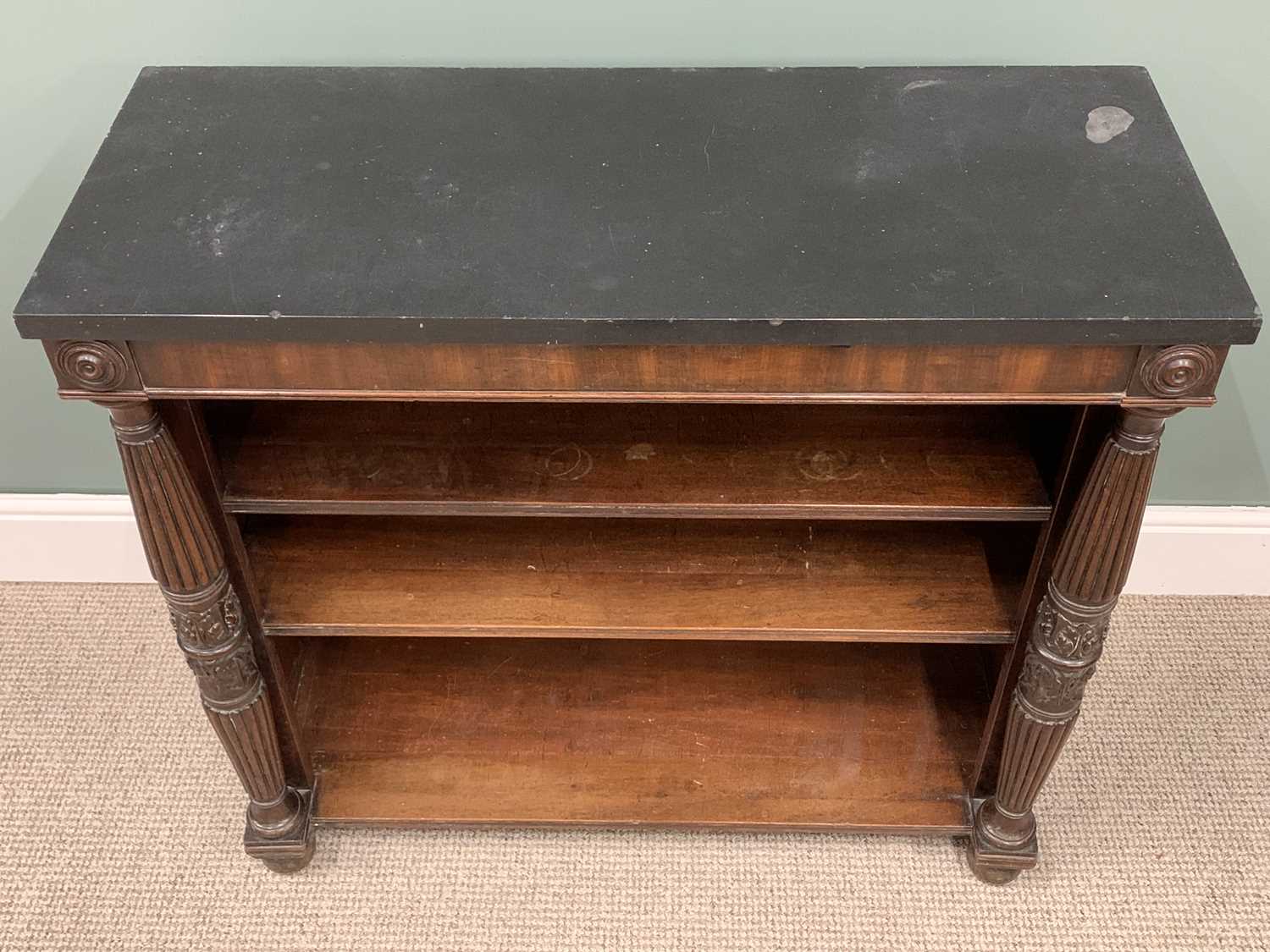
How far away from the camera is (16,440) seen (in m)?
1.59

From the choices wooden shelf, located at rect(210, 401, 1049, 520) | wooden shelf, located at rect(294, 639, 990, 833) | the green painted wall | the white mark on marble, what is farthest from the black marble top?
wooden shelf, located at rect(294, 639, 990, 833)

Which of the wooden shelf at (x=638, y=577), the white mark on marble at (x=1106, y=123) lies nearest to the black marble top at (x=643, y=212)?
the white mark on marble at (x=1106, y=123)

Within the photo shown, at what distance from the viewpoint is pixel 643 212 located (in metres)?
1.03

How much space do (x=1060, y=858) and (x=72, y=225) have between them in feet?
3.71

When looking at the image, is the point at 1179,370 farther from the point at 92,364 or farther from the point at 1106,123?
the point at 92,364

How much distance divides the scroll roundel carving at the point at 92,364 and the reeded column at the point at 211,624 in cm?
2

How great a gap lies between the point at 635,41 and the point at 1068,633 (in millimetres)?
647

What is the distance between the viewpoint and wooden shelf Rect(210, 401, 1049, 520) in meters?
1.12

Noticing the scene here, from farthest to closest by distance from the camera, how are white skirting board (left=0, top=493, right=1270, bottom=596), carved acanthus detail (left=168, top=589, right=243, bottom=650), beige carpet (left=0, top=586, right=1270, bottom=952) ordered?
1. white skirting board (left=0, top=493, right=1270, bottom=596)
2. beige carpet (left=0, top=586, right=1270, bottom=952)
3. carved acanthus detail (left=168, top=589, right=243, bottom=650)

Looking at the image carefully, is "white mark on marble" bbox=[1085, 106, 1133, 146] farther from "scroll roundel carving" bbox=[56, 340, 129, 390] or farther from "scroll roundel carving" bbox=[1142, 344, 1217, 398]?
"scroll roundel carving" bbox=[56, 340, 129, 390]

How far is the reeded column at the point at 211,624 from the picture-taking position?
105 centimetres

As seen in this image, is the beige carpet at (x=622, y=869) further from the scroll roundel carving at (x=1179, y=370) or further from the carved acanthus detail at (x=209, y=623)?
the scroll roundel carving at (x=1179, y=370)

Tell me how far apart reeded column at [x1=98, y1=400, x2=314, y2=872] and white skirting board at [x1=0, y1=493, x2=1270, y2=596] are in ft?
1.41

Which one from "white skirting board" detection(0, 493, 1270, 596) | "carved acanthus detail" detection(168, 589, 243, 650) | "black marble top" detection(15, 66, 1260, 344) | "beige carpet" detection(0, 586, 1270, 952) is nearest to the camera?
"black marble top" detection(15, 66, 1260, 344)
